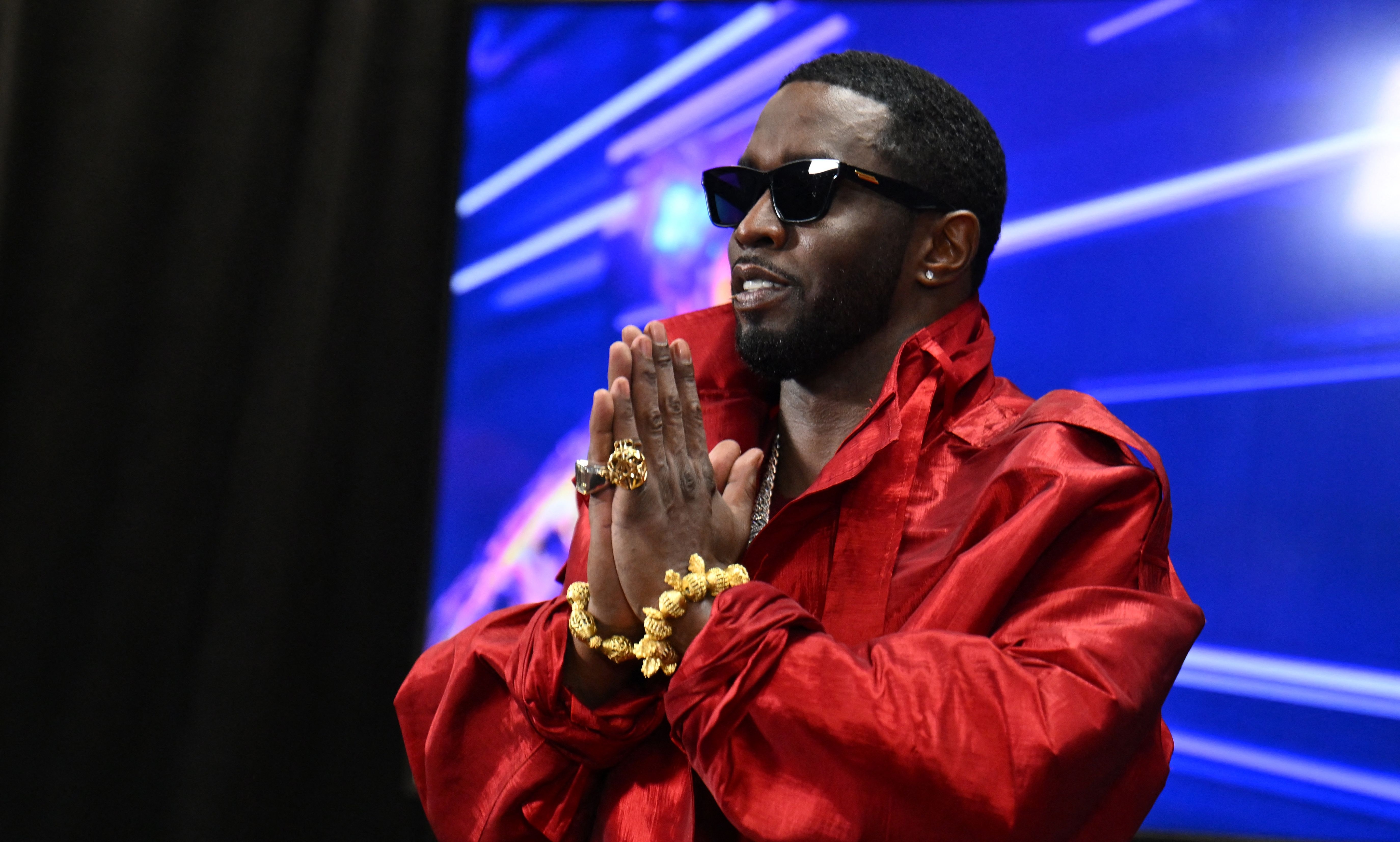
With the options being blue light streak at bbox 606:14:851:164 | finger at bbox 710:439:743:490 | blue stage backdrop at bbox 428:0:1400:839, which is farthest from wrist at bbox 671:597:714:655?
blue light streak at bbox 606:14:851:164

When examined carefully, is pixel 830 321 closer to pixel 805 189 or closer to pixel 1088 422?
pixel 805 189

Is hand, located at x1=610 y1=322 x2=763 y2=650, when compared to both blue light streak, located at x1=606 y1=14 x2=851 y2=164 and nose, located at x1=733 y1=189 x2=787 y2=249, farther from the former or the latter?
blue light streak, located at x1=606 y1=14 x2=851 y2=164

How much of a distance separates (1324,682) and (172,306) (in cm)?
278

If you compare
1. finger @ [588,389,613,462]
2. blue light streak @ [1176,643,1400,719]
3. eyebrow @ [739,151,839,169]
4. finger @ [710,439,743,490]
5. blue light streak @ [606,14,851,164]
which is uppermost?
blue light streak @ [606,14,851,164]

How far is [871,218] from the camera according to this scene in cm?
140

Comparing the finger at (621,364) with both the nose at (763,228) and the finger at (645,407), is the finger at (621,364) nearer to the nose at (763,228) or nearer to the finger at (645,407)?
the finger at (645,407)

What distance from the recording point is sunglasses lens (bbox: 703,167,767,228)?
1.43m

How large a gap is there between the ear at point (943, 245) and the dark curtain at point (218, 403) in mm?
1482

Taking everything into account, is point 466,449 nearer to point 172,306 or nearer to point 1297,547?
point 172,306

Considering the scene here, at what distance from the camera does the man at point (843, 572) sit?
0.96m

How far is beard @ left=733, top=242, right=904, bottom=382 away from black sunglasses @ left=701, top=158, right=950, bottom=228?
0.07 metres

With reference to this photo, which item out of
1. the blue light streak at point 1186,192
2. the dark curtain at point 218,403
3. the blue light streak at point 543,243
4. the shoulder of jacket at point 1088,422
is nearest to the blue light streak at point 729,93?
the blue light streak at point 543,243

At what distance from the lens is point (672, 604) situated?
109cm

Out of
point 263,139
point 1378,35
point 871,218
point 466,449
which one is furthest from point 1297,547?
point 263,139
